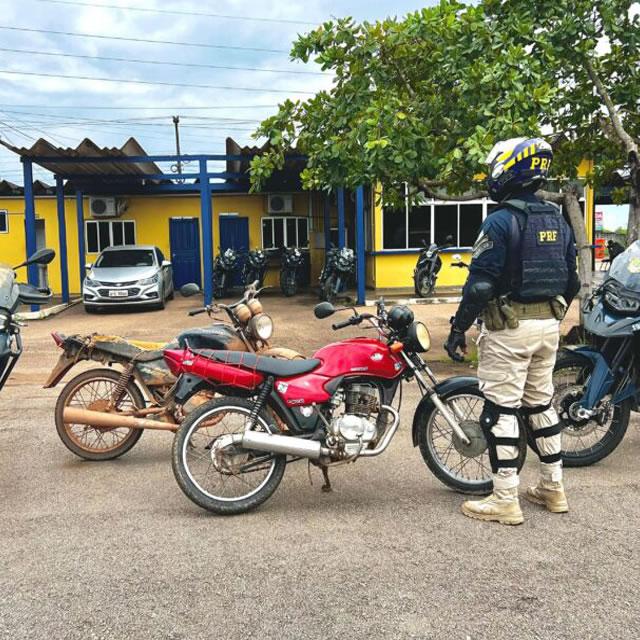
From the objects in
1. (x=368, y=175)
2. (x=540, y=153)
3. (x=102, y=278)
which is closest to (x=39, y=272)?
(x=102, y=278)

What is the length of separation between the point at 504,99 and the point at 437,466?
4381mm

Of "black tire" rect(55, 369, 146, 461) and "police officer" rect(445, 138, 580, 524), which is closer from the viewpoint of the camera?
"police officer" rect(445, 138, 580, 524)

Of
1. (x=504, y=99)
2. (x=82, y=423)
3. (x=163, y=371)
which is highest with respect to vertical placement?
(x=504, y=99)

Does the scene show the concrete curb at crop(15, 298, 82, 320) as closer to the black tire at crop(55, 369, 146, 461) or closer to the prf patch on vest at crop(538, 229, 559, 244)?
the black tire at crop(55, 369, 146, 461)

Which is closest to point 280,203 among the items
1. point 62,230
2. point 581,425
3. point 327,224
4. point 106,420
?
point 327,224

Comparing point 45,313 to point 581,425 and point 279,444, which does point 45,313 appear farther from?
point 581,425

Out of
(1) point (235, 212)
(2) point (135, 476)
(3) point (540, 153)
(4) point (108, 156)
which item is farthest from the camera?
(1) point (235, 212)

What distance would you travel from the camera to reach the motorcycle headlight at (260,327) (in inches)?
192

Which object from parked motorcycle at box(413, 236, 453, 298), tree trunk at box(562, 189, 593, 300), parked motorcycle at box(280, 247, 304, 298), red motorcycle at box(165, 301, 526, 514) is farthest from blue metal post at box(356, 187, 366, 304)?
red motorcycle at box(165, 301, 526, 514)

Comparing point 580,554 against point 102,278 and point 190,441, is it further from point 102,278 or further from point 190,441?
point 102,278

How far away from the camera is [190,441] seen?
374 cm

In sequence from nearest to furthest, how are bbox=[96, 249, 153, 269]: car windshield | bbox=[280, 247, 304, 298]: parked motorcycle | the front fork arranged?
1. the front fork
2. bbox=[96, 249, 153, 269]: car windshield
3. bbox=[280, 247, 304, 298]: parked motorcycle

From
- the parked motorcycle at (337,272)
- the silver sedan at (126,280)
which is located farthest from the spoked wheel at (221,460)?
the parked motorcycle at (337,272)

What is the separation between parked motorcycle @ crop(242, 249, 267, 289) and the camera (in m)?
18.2
